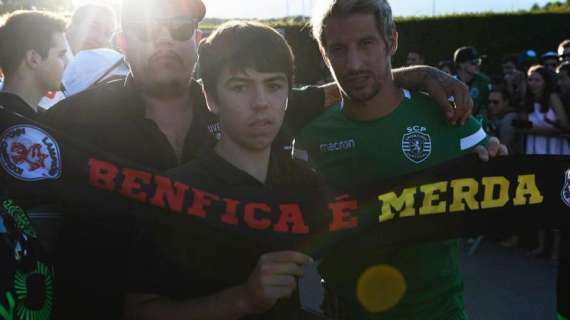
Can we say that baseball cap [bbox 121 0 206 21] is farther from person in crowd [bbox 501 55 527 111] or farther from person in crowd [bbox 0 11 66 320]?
person in crowd [bbox 501 55 527 111]

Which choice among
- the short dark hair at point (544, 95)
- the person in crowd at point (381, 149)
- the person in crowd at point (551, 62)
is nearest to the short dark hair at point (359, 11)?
the person in crowd at point (381, 149)

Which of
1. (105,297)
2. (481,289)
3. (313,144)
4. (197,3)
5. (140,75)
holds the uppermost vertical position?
(197,3)

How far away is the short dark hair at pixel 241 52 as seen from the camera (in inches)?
79.7

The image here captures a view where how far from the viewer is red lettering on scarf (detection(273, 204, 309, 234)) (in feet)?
7.00

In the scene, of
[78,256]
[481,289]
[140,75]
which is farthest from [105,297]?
[481,289]

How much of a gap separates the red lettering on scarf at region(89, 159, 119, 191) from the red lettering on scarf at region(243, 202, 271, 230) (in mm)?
497

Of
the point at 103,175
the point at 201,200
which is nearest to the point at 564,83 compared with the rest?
the point at 201,200

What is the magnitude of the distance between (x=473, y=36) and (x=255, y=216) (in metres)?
20.1

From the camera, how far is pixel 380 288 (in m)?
2.60

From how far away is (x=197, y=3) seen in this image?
2.71 meters

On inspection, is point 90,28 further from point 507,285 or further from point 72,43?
point 507,285

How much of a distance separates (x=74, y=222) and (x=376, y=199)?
1.16 metres

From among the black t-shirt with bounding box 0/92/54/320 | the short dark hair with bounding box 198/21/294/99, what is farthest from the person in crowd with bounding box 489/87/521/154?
the black t-shirt with bounding box 0/92/54/320

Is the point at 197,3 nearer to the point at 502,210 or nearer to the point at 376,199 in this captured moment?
the point at 376,199
